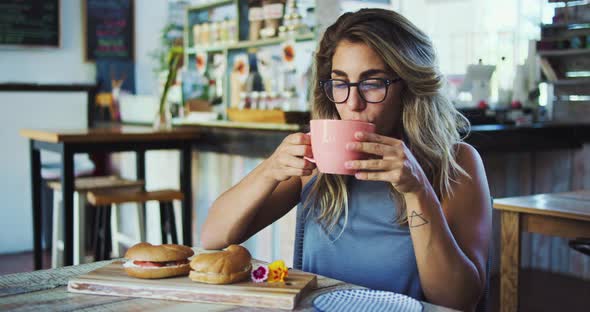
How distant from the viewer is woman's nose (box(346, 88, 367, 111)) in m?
1.34

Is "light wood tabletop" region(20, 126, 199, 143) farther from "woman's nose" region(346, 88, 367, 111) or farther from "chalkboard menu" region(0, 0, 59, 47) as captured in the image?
"woman's nose" region(346, 88, 367, 111)

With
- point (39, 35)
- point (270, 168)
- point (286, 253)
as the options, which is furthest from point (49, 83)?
point (270, 168)

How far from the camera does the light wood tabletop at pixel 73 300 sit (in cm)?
105

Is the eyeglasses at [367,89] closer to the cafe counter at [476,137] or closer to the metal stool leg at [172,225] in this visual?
the cafe counter at [476,137]

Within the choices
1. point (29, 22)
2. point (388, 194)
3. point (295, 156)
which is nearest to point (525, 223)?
point (388, 194)

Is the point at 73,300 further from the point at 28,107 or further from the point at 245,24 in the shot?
the point at 28,107

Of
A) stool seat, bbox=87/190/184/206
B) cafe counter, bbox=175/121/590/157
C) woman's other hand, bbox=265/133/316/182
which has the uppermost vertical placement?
woman's other hand, bbox=265/133/316/182

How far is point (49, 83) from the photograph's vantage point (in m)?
5.42

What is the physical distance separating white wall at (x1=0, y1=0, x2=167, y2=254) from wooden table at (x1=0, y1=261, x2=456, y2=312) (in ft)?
12.8

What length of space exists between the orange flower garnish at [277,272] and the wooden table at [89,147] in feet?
7.67

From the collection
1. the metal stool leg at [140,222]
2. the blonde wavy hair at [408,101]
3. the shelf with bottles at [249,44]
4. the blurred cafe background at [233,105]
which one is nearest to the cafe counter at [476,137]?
the blurred cafe background at [233,105]

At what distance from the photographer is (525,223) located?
7.18 feet

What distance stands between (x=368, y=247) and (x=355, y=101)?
0.31 m

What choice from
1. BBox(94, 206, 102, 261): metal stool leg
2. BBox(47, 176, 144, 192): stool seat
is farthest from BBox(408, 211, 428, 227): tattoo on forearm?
BBox(94, 206, 102, 261): metal stool leg
